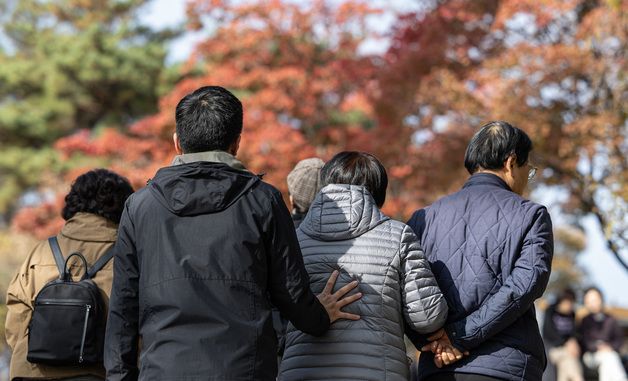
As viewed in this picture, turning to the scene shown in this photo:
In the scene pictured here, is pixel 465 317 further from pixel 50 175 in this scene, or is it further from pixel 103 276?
pixel 50 175

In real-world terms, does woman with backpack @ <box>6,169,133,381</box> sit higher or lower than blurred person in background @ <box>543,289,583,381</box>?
higher

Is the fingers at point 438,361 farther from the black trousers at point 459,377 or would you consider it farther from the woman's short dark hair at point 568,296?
the woman's short dark hair at point 568,296

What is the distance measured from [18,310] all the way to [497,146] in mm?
2154

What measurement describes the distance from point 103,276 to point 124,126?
711 inches

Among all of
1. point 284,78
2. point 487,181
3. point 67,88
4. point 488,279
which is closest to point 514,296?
point 488,279

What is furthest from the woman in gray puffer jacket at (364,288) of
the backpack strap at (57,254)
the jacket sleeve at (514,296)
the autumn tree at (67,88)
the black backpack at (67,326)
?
the autumn tree at (67,88)

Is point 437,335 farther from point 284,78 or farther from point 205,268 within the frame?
point 284,78

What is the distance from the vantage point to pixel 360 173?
3230 millimetres

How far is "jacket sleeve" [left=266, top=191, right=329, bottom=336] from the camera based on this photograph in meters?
2.76

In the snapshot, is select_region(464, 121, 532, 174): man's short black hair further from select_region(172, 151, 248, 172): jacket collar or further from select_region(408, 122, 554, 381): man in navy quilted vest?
select_region(172, 151, 248, 172): jacket collar

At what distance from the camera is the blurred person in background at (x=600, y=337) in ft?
28.9

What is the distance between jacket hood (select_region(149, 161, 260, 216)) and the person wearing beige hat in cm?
144

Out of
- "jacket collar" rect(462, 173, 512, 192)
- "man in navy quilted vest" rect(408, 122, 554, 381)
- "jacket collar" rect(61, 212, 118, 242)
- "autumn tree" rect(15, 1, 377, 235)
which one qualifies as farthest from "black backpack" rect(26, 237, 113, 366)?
"autumn tree" rect(15, 1, 377, 235)

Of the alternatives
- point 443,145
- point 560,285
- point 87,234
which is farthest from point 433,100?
point 560,285
